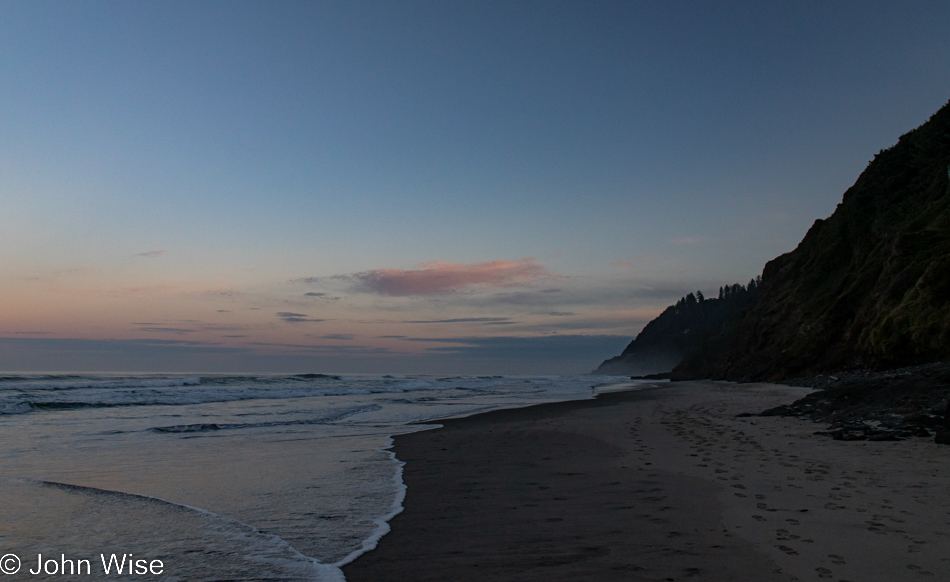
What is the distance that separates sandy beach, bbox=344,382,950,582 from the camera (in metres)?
4.02

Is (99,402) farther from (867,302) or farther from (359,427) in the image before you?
(867,302)

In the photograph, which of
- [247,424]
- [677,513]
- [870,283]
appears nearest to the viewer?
[677,513]

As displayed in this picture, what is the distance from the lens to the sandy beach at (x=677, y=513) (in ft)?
13.2

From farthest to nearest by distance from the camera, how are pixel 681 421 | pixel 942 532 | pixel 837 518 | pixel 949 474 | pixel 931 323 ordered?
1. pixel 931 323
2. pixel 681 421
3. pixel 949 474
4. pixel 837 518
5. pixel 942 532

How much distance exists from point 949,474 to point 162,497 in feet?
31.9

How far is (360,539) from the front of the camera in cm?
501

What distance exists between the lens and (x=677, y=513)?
5.45 meters

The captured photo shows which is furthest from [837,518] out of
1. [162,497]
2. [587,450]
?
[162,497]
